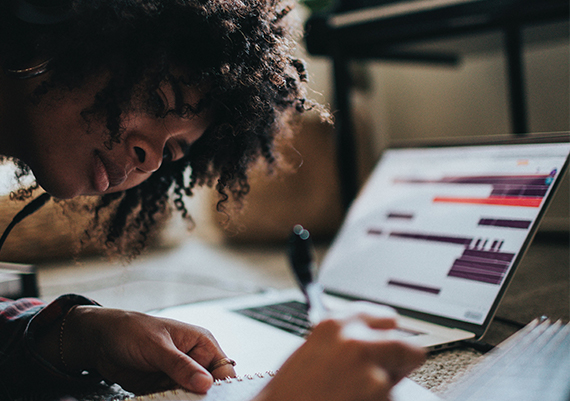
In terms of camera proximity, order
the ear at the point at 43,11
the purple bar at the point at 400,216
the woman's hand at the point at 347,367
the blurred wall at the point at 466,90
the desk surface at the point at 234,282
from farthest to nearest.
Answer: the blurred wall at the point at 466,90 → the purple bar at the point at 400,216 → the desk surface at the point at 234,282 → the ear at the point at 43,11 → the woman's hand at the point at 347,367

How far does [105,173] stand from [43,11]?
0.14m

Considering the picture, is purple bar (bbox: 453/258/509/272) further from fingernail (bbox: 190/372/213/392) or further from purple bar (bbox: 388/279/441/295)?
fingernail (bbox: 190/372/213/392)

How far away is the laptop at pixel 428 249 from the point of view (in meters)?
0.47

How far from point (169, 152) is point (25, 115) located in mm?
144

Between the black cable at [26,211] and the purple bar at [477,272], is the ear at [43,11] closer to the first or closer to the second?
the black cable at [26,211]

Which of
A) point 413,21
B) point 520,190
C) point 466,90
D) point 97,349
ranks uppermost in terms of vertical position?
point 413,21

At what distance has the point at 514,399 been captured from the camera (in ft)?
0.83

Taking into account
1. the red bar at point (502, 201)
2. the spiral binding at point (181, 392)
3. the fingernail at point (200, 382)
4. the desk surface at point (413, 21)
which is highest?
the desk surface at point (413, 21)

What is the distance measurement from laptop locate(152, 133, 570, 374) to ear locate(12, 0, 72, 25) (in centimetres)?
29

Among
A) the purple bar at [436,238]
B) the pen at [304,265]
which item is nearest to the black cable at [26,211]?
the pen at [304,265]

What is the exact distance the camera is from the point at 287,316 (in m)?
0.55

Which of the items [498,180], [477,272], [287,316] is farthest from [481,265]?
[287,316]

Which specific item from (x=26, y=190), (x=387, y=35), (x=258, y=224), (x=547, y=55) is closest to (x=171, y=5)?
(x=26, y=190)

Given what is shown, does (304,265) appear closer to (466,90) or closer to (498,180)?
(498,180)
